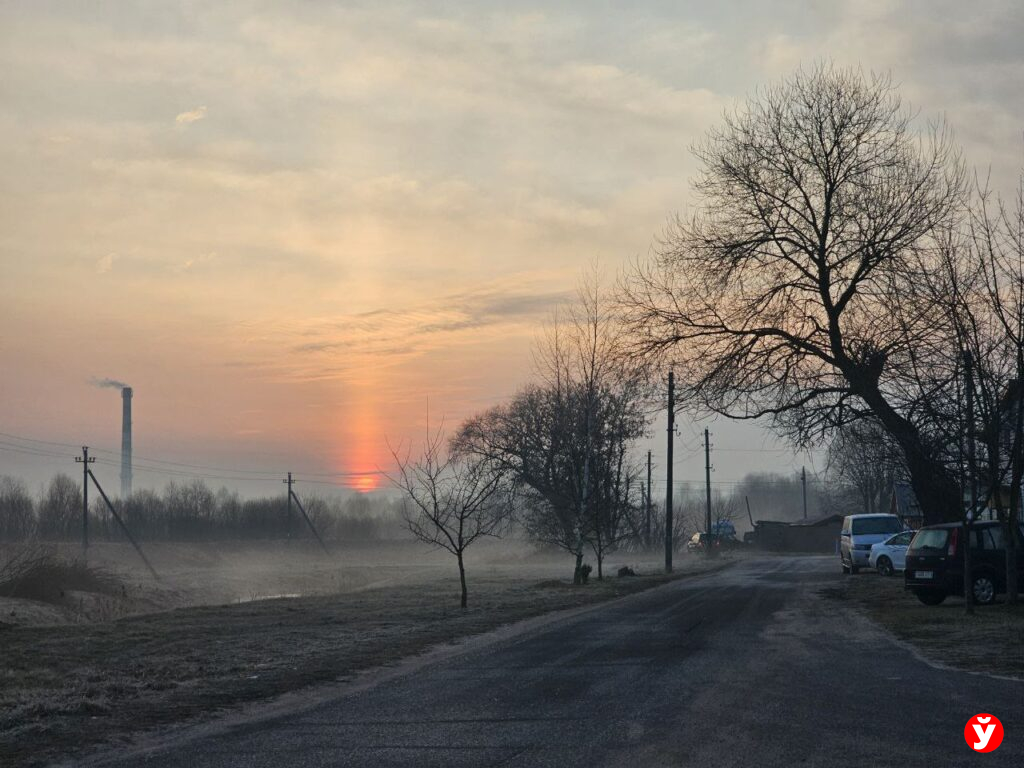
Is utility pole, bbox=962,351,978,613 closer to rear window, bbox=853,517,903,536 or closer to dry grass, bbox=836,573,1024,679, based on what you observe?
dry grass, bbox=836,573,1024,679

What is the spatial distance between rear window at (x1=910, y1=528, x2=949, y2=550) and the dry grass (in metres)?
1.29

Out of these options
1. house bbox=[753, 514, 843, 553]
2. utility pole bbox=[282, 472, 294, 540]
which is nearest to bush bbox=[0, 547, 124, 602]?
utility pole bbox=[282, 472, 294, 540]

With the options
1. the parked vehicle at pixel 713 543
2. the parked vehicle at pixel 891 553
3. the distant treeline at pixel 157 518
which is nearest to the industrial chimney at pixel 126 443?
the distant treeline at pixel 157 518

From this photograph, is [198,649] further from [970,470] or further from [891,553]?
[891,553]

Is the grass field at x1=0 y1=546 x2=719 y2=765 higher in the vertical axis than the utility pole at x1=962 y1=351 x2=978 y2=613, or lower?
lower

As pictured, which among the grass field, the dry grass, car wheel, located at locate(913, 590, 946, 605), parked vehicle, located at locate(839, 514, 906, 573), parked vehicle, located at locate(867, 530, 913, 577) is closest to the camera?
the grass field

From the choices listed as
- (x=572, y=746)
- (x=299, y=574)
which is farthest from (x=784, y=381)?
(x=299, y=574)

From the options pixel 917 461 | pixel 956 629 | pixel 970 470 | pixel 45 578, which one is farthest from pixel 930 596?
pixel 45 578

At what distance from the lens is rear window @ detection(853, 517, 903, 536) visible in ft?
125

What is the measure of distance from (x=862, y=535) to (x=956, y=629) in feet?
72.7

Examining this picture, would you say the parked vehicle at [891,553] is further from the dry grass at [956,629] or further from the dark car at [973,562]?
the dark car at [973,562]

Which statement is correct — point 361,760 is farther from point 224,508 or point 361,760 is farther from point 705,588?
point 224,508

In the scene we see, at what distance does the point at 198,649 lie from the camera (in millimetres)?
16109

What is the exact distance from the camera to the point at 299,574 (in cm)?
5631
